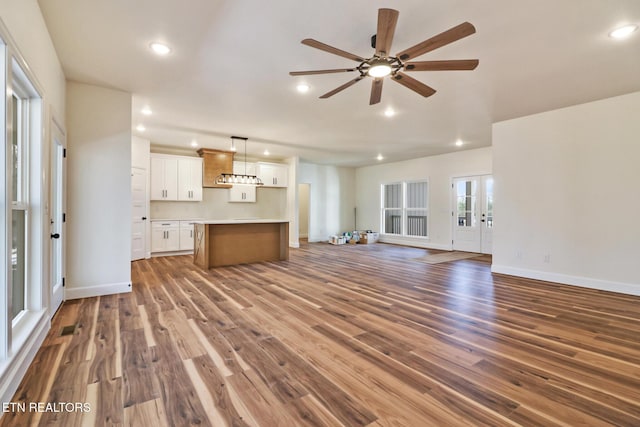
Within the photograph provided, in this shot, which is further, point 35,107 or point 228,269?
point 228,269

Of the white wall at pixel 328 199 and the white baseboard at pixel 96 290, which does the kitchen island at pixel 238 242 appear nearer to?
the white baseboard at pixel 96 290

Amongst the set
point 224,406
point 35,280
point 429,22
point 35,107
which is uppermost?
point 429,22

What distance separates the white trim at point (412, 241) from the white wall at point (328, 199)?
4.96 feet

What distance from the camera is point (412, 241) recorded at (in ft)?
31.6

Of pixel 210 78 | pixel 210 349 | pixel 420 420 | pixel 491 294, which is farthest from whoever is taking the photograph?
pixel 491 294

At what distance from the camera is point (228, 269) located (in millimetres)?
5734

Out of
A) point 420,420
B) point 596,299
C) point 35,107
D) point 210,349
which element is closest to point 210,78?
point 35,107

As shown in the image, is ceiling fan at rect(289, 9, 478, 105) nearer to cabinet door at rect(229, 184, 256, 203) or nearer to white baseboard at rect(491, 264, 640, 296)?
white baseboard at rect(491, 264, 640, 296)

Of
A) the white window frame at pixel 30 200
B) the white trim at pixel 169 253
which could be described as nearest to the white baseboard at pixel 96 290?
the white window frame at pixel 30 200

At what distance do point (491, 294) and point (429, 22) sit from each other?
3.40 metres

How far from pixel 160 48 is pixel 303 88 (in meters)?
1.62

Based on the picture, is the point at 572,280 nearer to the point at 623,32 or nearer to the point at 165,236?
the point at 623,32

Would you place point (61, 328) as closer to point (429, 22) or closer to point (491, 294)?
point (429, 22)

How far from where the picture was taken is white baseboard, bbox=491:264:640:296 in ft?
13.6
